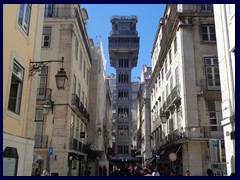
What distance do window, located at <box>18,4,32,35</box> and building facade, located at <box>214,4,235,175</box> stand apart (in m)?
5.70

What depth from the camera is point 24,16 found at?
8.61 m

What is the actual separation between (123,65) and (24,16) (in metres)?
68.8

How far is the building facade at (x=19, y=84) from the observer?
720 cm

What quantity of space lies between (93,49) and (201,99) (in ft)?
47.4

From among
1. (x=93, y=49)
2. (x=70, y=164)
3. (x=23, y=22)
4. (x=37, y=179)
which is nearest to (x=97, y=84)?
(x=93, y=49)

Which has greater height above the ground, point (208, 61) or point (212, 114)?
point (208, 61)

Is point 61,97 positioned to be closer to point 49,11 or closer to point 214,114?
point 49,11

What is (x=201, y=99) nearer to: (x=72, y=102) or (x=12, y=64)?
(x=72, y=102)

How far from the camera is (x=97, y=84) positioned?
2791 cm

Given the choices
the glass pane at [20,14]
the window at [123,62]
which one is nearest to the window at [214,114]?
the glass pane at [20,14]

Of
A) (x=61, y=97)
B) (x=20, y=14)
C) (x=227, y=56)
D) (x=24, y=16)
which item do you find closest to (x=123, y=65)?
(x=61, y=97)

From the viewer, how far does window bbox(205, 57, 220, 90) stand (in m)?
17.1

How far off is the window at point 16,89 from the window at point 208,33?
13086 millimetres

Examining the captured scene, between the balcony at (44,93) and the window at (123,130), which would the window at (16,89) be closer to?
the balcony at (44,93)
